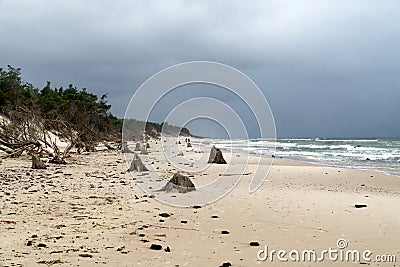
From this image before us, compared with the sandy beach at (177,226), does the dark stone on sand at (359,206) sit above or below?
above

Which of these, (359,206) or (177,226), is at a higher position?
(359,206)

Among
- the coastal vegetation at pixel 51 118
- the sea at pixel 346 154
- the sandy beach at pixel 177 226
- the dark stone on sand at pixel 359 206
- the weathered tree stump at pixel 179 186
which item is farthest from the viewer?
A: the sea at pixel 346 154

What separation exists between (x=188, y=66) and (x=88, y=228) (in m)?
6.14

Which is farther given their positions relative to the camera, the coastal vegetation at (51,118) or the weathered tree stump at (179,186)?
the coastal vegetation at (51,118)

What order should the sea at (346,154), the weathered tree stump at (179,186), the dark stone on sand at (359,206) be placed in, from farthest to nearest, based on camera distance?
the sea at (346,154), the weathered tree stump at (179,186), the dark stone on sand at (359,206)

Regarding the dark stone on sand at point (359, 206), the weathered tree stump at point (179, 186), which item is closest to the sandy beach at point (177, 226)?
the dark stone on sand at point (359, 206)

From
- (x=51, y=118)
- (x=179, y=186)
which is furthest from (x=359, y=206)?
(x=51, y=118)

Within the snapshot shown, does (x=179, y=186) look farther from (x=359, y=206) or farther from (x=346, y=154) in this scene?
(x=346, y=154)

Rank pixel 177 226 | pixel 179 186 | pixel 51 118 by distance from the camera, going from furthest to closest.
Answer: pixel 51 118
pixel 179 186
pixel 177 226

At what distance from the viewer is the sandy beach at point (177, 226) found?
4.60 metres

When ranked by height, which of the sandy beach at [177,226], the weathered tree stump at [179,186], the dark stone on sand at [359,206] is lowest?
the sandy beach at [177,226]

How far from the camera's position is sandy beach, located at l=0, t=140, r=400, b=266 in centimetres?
460

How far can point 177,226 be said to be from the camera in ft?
20.4

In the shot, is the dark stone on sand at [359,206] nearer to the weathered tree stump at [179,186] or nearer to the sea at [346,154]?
the weathered tree stump at [179,186]
